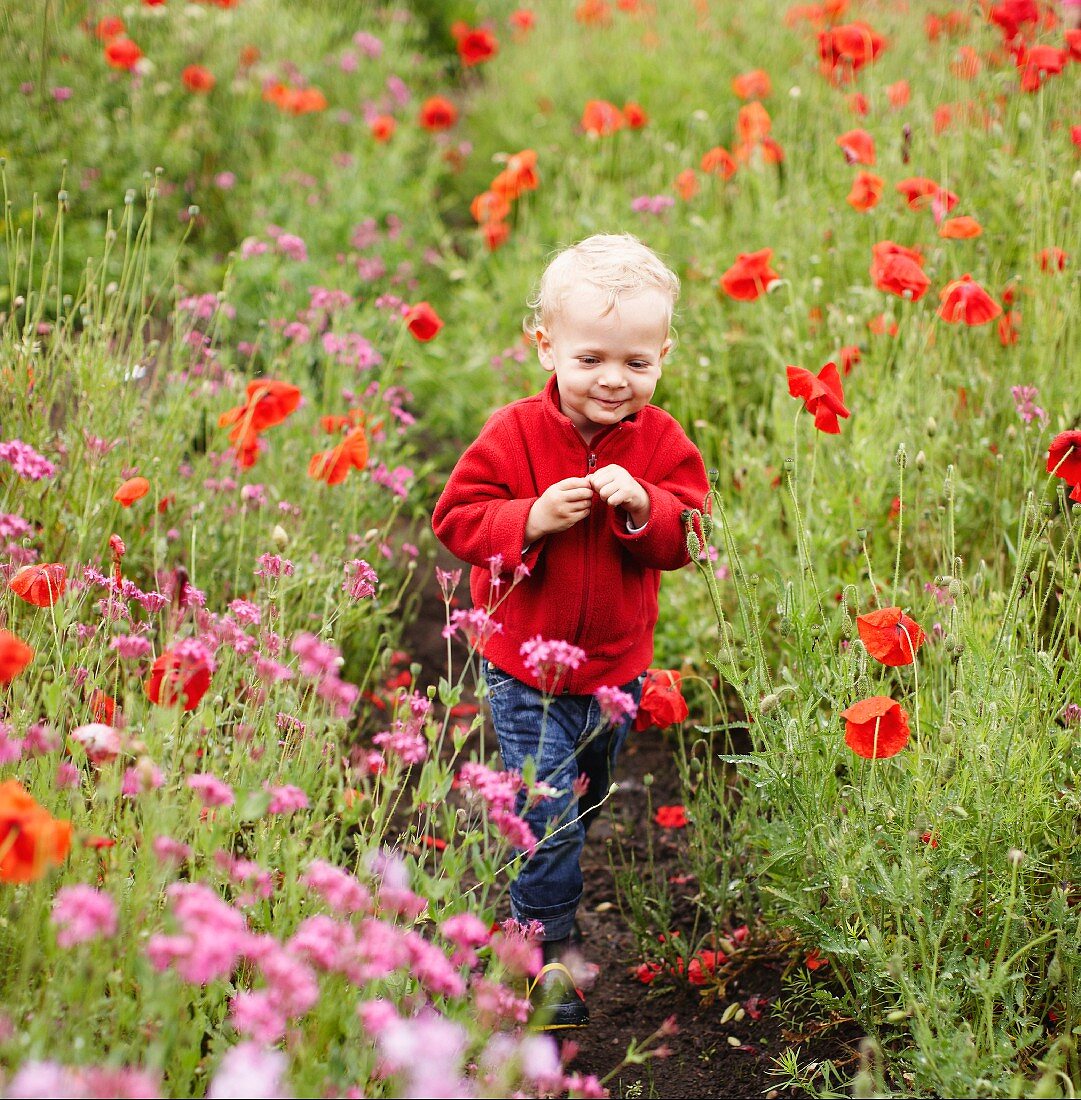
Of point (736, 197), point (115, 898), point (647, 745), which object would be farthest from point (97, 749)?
point (736, 197)

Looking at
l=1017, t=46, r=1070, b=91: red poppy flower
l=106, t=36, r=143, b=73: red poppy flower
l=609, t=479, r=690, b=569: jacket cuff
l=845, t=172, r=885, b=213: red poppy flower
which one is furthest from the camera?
l=106, t=36, r=143, b=73: red poppy flower

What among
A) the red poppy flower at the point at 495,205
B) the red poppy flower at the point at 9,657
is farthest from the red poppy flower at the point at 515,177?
the red poppy flower at the point at 9,657

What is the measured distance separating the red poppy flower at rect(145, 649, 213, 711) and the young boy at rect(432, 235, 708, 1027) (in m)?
0.62

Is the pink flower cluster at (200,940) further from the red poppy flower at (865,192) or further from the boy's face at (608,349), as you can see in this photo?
the red poppy flower at (865,192)

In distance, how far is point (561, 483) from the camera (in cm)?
210

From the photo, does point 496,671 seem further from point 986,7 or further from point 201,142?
point 201,142

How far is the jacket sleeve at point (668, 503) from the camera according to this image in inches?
86.9

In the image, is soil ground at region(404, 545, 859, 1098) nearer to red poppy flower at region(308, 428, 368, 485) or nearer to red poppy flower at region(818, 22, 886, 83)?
red poppy flower at region(308, 428, 368, 485)

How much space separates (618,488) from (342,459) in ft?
2.76

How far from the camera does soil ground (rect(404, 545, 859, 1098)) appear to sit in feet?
7.30

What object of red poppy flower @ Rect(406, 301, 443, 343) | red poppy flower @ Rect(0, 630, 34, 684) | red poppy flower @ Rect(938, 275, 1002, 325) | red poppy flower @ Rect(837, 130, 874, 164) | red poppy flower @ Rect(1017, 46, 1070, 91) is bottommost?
red poppy flower @ Rect(0, 630, 34, 684)

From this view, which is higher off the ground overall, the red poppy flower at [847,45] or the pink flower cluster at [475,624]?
the red poppy flower at [847,45]

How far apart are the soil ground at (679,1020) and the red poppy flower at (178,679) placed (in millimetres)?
1028

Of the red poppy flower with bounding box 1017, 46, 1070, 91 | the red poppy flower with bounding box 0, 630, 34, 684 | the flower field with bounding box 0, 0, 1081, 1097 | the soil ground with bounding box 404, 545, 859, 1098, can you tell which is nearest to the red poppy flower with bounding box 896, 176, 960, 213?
the flower field with bounding box 0, 0, 1081, 1097
